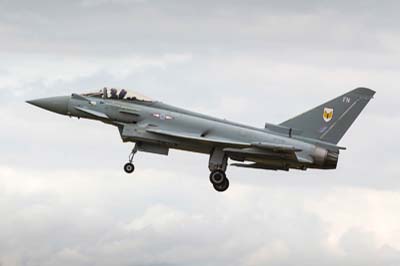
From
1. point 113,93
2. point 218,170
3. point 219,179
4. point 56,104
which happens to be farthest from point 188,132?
point 56,104

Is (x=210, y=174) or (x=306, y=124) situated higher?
(x=306, y=124)

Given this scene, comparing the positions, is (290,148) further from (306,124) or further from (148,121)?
(148,121)

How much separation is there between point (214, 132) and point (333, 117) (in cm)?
579

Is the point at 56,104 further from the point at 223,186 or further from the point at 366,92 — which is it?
the point at 366,92

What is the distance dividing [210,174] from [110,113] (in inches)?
215

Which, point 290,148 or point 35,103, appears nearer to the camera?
point 290,148

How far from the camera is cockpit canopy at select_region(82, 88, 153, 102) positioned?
43688 millimetres

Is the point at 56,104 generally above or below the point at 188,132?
above

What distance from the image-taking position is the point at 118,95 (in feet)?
143

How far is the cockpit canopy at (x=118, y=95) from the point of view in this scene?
43688 mm

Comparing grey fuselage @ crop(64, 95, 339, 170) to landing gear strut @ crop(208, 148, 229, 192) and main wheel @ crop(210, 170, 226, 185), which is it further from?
main wheel @ crop(210, 170, 226, 185)

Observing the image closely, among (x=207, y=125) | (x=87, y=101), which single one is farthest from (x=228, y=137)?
(x=87, y=101)

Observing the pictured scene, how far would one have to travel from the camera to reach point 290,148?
41875 mm

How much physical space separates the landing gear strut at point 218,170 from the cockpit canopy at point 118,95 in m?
4.01
